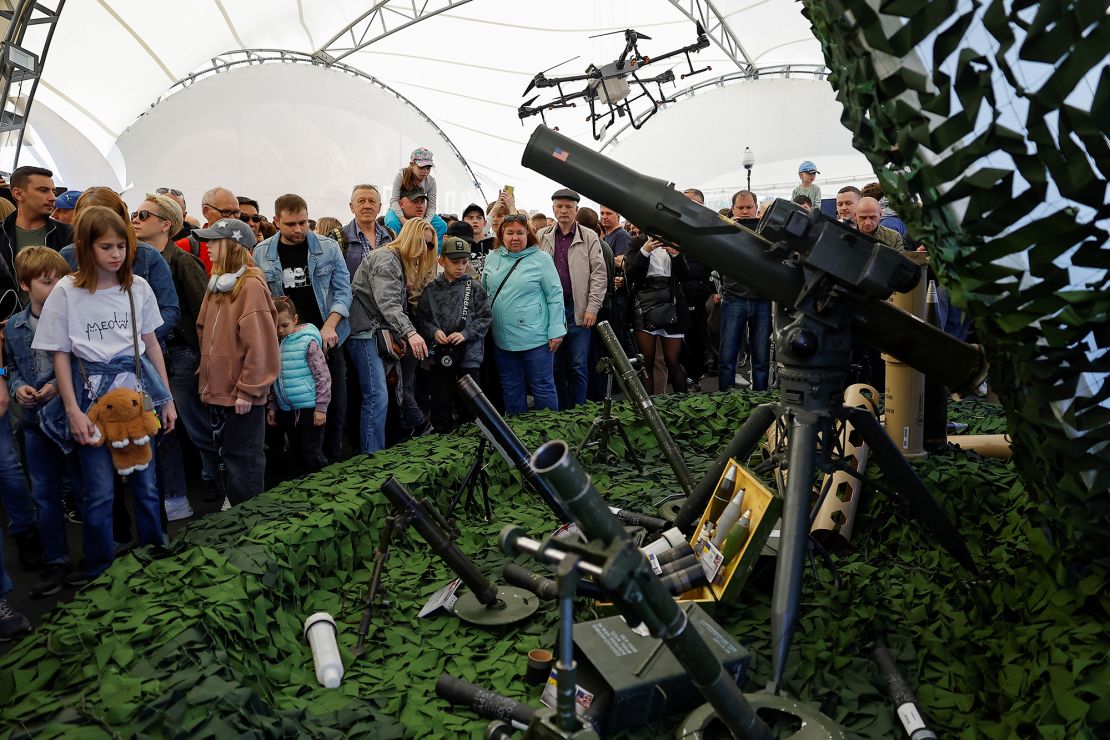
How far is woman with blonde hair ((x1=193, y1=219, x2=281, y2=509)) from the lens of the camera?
13.9 ft

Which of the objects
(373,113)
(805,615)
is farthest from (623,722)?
(373,113)

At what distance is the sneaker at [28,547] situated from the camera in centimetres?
411

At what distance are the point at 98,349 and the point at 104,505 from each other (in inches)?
29.7

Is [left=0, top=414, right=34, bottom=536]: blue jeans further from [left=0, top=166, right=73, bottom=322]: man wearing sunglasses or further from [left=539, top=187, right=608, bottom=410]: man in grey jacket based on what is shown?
[left=539, top=187, right=608, bottom=410]: man in grey jacket

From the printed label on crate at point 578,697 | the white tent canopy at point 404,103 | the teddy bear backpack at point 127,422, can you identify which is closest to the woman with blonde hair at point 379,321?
the teddy bear backpack at point 127,422

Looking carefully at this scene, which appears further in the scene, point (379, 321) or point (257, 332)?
point (379, 321)

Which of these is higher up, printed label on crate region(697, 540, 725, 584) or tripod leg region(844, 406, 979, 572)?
tripod leg region(844, 406, 979, 572)

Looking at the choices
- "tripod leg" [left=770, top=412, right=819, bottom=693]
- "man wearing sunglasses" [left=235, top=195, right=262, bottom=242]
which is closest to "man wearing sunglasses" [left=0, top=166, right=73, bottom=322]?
"man wearing sunglasses" [left=235, top=195, right=262, bottom=242]

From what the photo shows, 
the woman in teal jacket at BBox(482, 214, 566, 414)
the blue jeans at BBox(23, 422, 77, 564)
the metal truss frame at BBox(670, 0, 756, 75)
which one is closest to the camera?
the blue jeans at BBox(23, 422, 77, 564)

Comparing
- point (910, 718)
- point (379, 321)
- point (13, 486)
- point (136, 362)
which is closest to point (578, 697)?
point (910, 718)

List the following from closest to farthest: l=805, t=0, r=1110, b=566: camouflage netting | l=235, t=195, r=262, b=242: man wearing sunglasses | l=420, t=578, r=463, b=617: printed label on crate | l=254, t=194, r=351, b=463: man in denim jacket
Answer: l=805, t=0, r=1110, b=566: camouflage netting
l=420, t=578, r=463, b=617: printed label on crate
l=254, t=194, r=351, b=463: man in denim jacket
l=235, t=195, r=262, b=242: man wearing sunglasses

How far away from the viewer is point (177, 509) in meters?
4.88

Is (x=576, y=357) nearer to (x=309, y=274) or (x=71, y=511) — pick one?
(x=309, y=274)

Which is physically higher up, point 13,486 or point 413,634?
point 13,486
